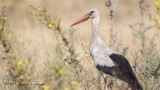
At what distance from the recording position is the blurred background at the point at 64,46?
11.5 feet

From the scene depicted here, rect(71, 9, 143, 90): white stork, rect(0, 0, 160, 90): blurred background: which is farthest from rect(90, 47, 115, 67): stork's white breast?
rect(0, 0, 160, 90): blurred background

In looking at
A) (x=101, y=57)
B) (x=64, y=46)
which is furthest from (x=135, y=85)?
(x=64, y=46)

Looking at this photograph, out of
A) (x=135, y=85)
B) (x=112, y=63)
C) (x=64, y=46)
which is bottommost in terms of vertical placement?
(x=135, y=85)

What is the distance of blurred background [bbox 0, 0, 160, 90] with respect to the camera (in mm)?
3510

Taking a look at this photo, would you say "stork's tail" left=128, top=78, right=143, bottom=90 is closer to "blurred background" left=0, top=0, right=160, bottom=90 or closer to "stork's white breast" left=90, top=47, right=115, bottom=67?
"blurred background" left=0, top=0, right=160, bottom=90

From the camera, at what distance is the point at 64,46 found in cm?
656

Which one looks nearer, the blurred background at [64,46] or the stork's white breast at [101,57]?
the blurred background at [64,46]

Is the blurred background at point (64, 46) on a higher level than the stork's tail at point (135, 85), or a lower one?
higher

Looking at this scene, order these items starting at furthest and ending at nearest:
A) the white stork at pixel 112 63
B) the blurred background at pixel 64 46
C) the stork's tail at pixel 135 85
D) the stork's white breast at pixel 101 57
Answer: the stork's white breast at pixel 101 57, the white stork at pixel 112 63, the stork's tail at pixel 135 85, the blurred background at pixel 64 46

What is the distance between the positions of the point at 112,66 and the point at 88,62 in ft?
5.47

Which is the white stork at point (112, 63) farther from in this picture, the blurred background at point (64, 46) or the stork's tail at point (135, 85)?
the blurred background at point (64, 46)

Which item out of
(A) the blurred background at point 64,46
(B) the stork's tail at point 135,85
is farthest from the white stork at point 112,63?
(A) the blurred background at point 64,46

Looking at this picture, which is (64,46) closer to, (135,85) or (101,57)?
(101,57)

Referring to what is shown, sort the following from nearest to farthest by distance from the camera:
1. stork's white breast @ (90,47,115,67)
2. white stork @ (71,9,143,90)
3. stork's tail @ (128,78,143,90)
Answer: stork's tail @ (128,78,143,90) → white stork @ (71,9,143,90) → stork's white breast @ (90,47,115,67)
